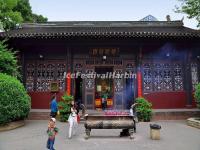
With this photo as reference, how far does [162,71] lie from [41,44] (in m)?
6.86

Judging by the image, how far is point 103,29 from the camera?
49.3 ft

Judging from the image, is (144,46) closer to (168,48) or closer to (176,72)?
(168,48)

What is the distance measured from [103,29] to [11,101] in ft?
24.4

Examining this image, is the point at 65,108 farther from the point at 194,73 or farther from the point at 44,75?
the point at 194,73

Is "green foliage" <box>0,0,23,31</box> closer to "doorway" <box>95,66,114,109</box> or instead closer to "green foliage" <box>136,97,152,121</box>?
"doorway" <box>95,66,114,109</box>

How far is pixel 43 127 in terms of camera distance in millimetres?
10477

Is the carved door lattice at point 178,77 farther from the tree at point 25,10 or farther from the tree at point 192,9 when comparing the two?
the tree at point 25,10

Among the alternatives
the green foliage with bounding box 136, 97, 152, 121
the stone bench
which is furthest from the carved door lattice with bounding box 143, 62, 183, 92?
the stone bench

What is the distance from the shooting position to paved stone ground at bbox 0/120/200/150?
23.6ft

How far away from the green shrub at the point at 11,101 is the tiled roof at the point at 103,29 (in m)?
3.14

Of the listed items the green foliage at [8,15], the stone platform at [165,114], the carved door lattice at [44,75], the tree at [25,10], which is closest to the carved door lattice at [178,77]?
the stone platform at [165,114]

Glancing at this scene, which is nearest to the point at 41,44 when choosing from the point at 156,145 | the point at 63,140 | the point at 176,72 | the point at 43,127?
the point at 43,127

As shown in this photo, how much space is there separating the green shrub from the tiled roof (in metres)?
3.14

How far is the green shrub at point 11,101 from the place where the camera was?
979 centimetres
